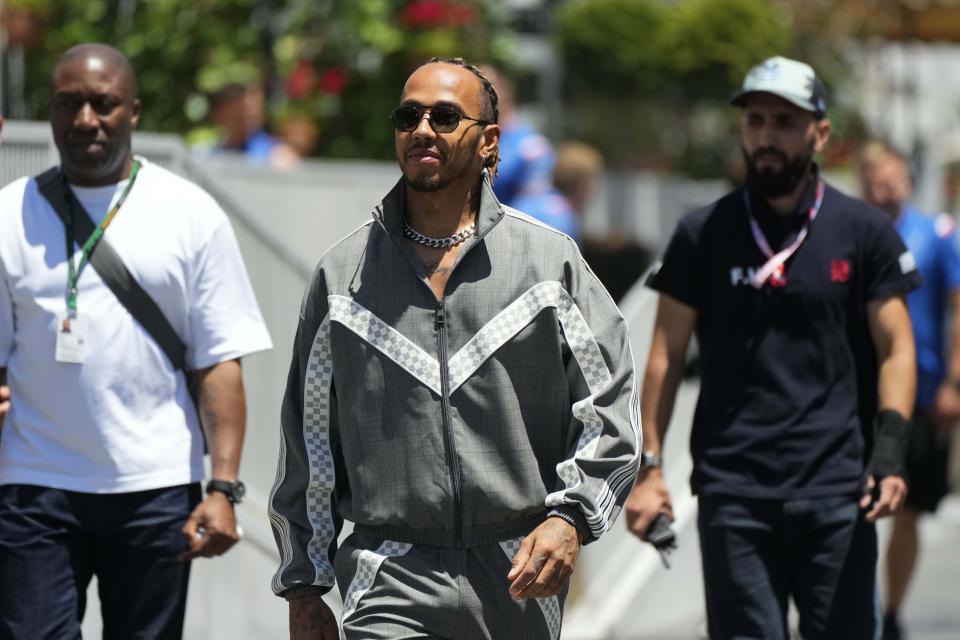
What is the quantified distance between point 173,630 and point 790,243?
2.22 metres

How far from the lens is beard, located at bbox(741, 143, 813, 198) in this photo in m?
5.58

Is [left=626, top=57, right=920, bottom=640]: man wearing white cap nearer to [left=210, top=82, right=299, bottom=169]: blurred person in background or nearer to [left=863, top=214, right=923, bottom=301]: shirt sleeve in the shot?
[left=863, top=214, right=923, bottom=301]: shirt sleeve

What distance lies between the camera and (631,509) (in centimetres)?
550

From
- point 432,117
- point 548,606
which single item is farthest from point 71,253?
point 548,606

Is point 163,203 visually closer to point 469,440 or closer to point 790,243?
point 469,440

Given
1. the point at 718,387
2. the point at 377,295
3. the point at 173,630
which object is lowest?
the point at 173,630

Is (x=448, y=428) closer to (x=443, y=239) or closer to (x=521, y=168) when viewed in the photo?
(x=443, y=239)

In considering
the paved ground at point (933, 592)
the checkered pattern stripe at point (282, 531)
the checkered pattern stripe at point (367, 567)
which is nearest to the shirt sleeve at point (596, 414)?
the checkered pattern stripe at point (367, 567)

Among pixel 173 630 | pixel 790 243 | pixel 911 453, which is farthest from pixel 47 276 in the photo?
pixel 911 453

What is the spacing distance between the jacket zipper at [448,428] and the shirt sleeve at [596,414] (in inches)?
8.4

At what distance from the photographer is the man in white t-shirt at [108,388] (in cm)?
490

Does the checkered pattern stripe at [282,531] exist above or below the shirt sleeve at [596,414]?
below

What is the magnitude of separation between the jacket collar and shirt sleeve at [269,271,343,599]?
0.22 meters

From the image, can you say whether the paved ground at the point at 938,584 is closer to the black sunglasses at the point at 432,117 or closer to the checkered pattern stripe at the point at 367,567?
the checkered pattern stripe at the point at 367,567
